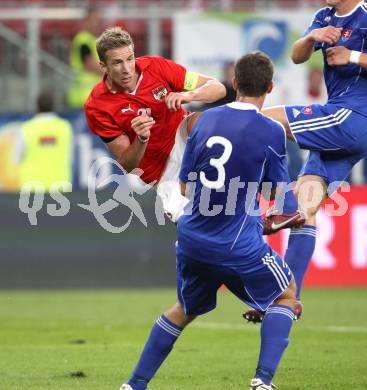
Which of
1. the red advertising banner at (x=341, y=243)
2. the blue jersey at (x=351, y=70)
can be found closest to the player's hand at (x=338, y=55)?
the blue jersey at (x=351, y=70)

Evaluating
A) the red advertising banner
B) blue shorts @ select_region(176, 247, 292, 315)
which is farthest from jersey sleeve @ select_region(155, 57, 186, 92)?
the red advertising banner

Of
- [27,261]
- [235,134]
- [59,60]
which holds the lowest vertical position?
[27,261]

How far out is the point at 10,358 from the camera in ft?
31.1

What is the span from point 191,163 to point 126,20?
35.9 ft

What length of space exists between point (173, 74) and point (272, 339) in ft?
8.02

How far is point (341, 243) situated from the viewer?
49.6 ft

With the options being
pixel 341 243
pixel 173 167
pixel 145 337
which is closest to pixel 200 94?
pixel 173 167

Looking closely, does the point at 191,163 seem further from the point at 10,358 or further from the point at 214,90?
the point at 10,358

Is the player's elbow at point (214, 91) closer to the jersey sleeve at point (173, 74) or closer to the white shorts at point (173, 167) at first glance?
the jersey sleeve at point (173, 74)

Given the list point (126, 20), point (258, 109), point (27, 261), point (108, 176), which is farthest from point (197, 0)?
point (258, 109)

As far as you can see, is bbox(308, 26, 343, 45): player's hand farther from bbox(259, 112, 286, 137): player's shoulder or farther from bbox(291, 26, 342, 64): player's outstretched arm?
bbox(259, 112, 286, 137): player's shoulder

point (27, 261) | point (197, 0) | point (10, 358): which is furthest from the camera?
point (197, 0)

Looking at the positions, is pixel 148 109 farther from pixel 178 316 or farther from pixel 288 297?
pixel 288 297

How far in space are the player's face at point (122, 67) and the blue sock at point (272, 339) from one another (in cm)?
216
